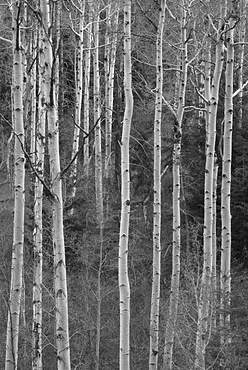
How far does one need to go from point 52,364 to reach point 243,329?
5814 millimetres

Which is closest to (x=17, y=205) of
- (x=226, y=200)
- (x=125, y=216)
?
(x=125, y=216)

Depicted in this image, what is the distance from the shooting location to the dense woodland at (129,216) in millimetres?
6258

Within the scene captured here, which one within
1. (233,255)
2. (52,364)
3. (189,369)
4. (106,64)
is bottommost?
(52,364)

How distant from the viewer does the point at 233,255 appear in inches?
578

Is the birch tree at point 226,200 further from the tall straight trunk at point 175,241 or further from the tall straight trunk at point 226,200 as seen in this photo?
the tall straight trunk at point 175,241

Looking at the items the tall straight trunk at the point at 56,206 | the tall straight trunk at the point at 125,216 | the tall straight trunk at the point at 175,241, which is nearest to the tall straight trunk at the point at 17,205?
the tall straight trunk at the point at 56,206

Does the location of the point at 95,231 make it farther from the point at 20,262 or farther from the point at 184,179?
the point at 20,262

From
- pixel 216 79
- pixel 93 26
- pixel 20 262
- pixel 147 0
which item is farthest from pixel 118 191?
pixel 20 262

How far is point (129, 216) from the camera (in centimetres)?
1105

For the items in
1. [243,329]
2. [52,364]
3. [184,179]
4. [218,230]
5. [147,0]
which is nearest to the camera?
[243,329]

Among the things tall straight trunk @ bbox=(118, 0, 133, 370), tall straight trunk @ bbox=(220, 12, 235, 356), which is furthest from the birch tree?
tall straight trunk @ bbox=(118, 0, 133, 370)

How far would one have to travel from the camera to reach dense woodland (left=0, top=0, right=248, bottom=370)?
6.26 meters

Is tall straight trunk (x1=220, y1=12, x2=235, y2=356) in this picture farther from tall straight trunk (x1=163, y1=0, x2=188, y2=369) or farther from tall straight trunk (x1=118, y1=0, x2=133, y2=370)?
tall straight trunk (x1=118, y1=0, x2=133, y2=370)

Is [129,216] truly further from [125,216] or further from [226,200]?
[125,216]
